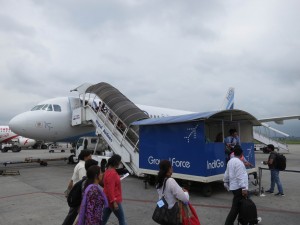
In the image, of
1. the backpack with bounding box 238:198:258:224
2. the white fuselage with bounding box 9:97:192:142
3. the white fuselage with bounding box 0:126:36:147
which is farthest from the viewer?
the white fuselage with bounding box 0:126:36:147

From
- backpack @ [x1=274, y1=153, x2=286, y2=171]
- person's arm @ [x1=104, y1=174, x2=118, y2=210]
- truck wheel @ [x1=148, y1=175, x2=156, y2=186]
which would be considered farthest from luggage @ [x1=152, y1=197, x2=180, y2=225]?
truck wheel @ [x1=148, y1=175, x2=156, y2=186]

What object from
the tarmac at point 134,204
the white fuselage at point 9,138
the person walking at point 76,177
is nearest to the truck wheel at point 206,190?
the tarmac at point 134,204

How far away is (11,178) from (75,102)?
21.9ft

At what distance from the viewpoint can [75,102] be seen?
744 inches

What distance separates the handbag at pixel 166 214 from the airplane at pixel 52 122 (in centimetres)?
1391

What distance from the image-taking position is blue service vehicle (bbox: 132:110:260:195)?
31.0 feet

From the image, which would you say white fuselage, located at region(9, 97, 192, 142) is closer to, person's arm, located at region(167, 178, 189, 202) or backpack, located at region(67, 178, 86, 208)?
backpack, located at region(67, 178, 86, 208)

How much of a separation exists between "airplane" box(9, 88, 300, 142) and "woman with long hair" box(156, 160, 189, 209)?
13714mm

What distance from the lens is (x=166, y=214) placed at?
3.99 meters

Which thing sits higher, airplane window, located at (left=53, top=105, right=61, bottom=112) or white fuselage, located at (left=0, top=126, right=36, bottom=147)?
airplane window, located at (left=53, top=105, right=61, bottom=112)

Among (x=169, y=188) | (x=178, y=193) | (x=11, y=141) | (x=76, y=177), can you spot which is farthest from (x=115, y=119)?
(x=11, y=141)

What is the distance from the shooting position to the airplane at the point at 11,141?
42378 millimetres

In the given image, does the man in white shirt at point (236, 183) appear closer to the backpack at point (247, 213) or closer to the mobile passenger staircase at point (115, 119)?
the backpack at point (247, 213)

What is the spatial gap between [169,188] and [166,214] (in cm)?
35
